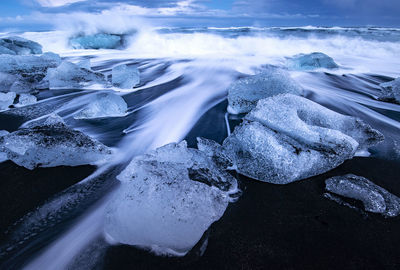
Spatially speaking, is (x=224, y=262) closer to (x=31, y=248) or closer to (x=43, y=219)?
(x=31, y=248)

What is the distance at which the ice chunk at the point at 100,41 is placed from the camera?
12.7 m

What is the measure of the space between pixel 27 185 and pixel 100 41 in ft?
42.8

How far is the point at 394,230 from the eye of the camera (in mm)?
1422

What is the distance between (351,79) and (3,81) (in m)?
8.17

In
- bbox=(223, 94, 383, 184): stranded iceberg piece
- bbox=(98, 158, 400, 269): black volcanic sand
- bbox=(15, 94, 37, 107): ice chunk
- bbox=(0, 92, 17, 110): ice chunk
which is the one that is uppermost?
bbox=(223, 94, 383, 184): stranded iceberg piece

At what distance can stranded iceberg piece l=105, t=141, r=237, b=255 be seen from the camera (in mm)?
1304

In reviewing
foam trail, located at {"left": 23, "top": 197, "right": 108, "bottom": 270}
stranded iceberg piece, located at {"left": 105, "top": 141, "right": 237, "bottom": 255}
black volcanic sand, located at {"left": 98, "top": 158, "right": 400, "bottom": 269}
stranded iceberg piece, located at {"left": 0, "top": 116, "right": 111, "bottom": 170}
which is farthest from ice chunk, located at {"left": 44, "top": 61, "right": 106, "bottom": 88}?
black volcanic sand, located at {"left": 98, "top": 158, "right": 400, "bottom": 269}

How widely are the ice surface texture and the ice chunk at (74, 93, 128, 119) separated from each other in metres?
2.15

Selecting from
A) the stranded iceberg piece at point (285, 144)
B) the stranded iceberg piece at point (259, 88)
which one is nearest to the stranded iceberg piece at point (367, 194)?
the stranded iceberg piece at point (285, 144)

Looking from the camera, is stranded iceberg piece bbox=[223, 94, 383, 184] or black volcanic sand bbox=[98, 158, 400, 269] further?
stranded iceberg piece bbox=[223, 94, 383, 184]

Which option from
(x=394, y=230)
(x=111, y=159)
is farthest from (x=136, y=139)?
(x=394, y=230)

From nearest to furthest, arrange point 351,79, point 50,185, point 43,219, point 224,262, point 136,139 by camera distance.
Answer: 1. point 224,262
2. point 43,219
3. point 50,185
4. point 136,139
5. point 351,79

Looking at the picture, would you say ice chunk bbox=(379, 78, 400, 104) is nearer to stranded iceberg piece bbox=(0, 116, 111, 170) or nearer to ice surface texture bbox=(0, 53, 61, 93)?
stranded iceberg piece bbox=(0, 116, 111, 170)

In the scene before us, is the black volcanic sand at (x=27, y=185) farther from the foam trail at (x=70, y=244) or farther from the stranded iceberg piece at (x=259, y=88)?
the stranded iceberg piece at (x=259, y=88)
